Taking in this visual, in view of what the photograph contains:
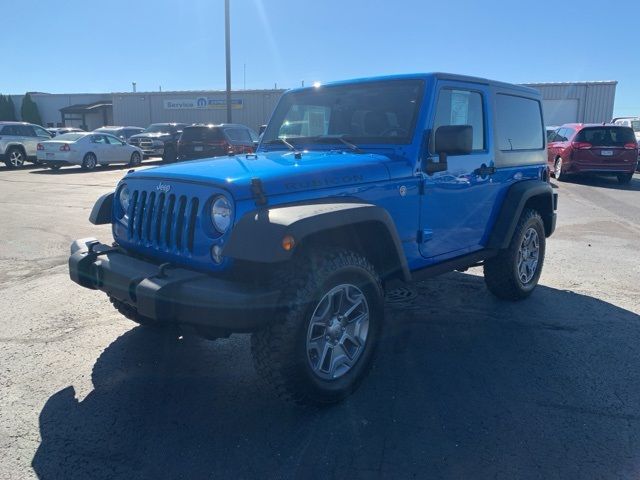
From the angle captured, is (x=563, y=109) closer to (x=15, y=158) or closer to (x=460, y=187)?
(x=15, y=158)

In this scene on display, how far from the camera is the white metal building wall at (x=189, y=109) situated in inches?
1366

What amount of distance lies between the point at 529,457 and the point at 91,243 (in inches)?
120

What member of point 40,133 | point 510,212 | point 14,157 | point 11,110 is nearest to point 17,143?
point 14,157

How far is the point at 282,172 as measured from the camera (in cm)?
318

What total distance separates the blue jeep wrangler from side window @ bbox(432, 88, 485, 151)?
0.02 m

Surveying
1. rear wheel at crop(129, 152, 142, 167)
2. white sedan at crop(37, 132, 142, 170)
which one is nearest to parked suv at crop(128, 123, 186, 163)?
rear wheel at crop(129, 152, 142, 167)

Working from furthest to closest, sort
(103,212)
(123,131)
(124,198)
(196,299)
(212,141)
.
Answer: (123,131) → (212,141) → (103,212) → (124,198) → (196,299)

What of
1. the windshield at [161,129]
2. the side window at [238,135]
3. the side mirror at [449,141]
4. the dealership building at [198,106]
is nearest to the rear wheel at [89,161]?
the side window at [238,135]

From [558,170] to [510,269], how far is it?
1295 cm

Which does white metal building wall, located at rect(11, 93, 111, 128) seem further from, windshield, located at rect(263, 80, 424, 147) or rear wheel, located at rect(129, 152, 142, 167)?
windshield, located at rect(263, 80, 424, 147)

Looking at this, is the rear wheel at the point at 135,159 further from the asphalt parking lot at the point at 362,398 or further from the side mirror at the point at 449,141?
the side mirror at the point at 449,141

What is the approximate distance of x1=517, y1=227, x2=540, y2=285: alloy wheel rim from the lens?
5.21 m

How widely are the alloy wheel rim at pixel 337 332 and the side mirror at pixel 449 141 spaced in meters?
1.17

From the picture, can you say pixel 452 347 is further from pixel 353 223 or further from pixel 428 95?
pixel 428 95
